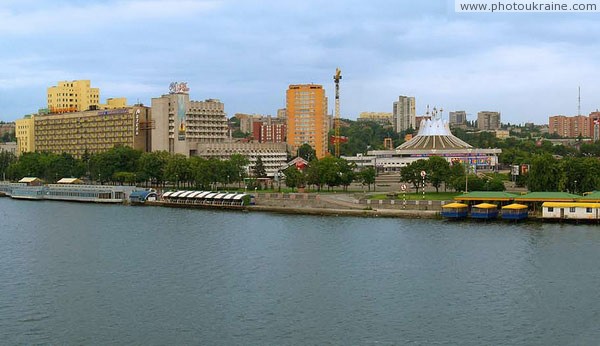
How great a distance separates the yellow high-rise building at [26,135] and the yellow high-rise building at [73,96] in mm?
3422

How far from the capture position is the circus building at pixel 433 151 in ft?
292

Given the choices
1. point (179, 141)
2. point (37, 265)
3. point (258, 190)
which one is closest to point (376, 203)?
point (258, 190)

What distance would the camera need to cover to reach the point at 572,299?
23.9m

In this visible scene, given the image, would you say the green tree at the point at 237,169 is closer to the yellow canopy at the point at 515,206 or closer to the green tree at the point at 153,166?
the green tree at the point at 153,166

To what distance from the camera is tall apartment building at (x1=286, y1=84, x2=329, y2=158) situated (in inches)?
4011

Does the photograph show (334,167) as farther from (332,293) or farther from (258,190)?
(332,293)

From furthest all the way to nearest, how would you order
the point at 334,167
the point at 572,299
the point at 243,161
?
the point at 243,161 → the point at 334,167 → the point at 572,299

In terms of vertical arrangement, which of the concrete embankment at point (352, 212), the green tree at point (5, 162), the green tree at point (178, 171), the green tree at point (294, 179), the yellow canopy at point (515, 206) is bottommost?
the concrete embankment at point (352, 212)

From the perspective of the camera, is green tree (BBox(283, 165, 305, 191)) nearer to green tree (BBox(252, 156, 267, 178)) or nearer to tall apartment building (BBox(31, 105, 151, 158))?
green tree (BBox(252, 156, 267, 178))

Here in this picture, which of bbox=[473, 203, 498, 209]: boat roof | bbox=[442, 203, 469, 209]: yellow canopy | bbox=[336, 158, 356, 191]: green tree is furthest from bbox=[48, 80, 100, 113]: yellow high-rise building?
bbox=[473, 203, 498, 209]: boat roof

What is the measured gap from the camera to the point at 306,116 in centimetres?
10312

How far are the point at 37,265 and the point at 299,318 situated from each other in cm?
1285

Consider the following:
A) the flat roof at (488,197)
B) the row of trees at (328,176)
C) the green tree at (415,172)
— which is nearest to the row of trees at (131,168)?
the row of trees at (328,176)

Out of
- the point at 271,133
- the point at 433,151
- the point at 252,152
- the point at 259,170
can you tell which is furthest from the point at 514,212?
the point at 271,133
